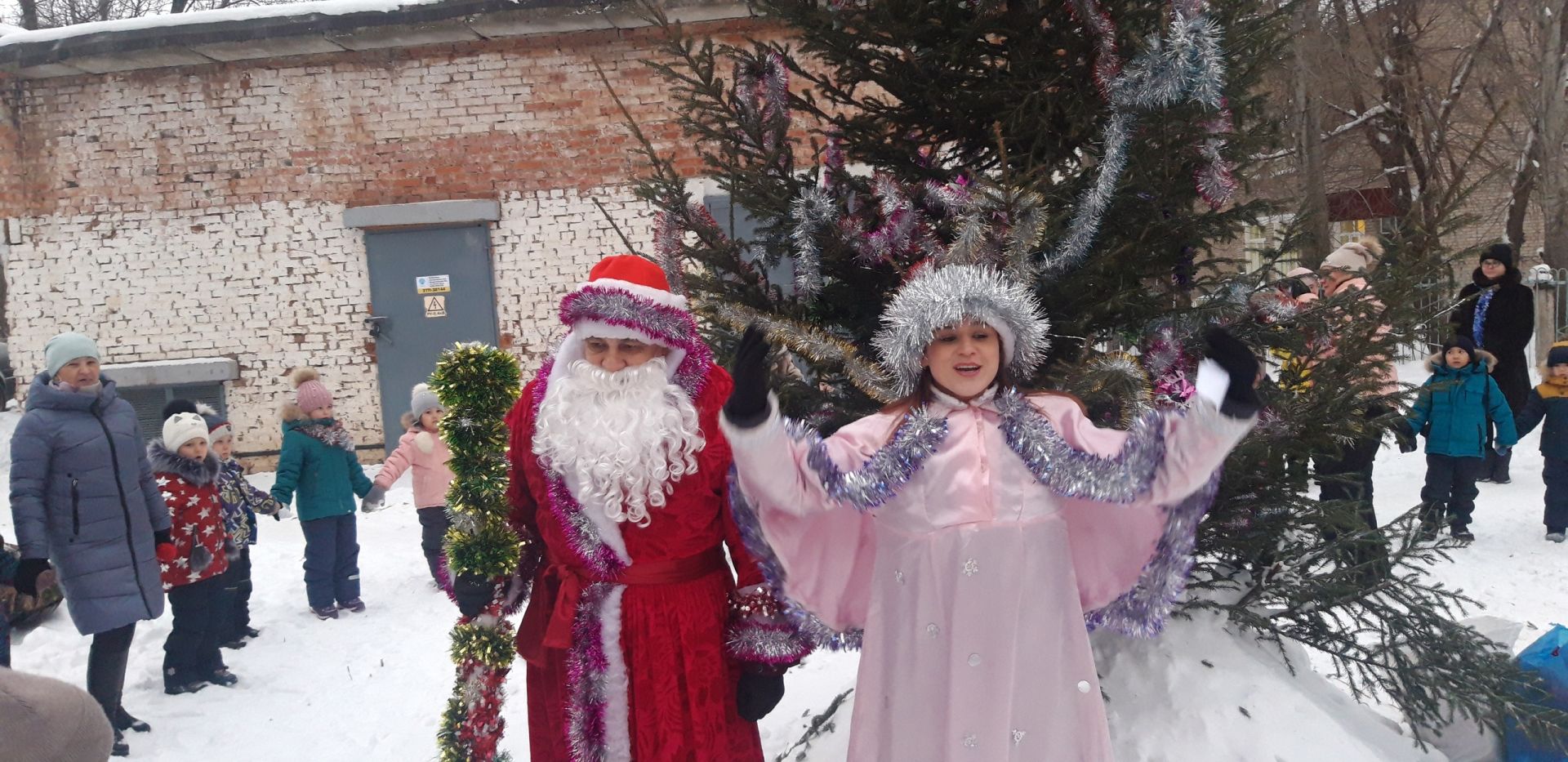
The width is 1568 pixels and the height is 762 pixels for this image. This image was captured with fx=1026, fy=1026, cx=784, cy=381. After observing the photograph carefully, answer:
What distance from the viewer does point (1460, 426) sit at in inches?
273

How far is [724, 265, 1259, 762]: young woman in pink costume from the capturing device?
7.93ft

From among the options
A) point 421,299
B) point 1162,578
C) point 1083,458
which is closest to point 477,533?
point 1083,458

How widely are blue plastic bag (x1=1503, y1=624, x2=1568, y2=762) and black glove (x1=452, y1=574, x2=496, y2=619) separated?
3314mm

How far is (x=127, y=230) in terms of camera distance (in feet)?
35.7

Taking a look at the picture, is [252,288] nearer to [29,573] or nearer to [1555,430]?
[29,573]

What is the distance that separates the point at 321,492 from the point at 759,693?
5065mm

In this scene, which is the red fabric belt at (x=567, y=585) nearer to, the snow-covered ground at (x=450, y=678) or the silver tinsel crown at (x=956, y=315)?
the silver tinsel crown at (x=956, y=315)

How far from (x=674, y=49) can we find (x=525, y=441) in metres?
1.52

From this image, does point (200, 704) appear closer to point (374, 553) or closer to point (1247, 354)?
point (374, 553)

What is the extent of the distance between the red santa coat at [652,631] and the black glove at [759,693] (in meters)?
0.07

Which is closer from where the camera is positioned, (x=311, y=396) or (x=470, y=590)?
(x=470, y=590)

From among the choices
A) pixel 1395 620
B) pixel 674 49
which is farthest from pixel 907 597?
pixel 674 49

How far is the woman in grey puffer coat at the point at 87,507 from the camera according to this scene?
4.51 meters

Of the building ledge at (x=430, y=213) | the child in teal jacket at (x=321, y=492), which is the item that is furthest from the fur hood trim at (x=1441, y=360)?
the building ledge at (x=430, y=213)
